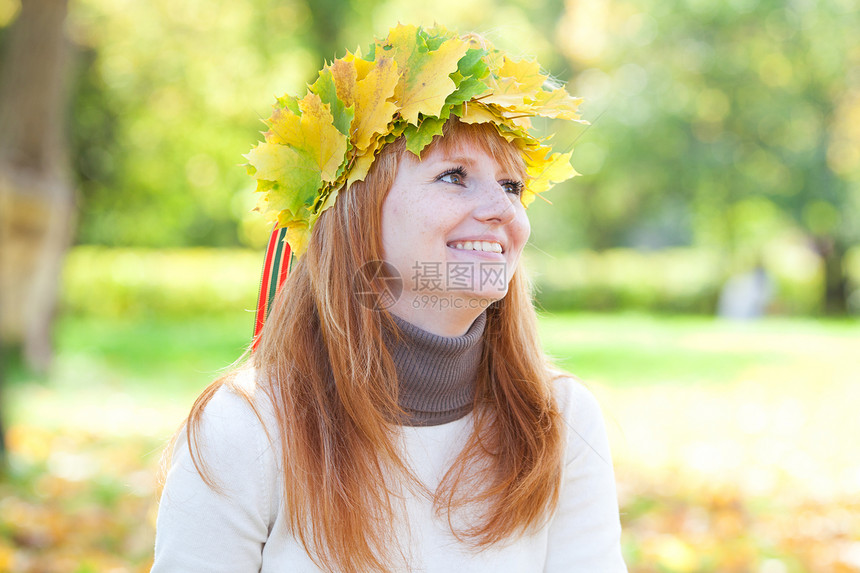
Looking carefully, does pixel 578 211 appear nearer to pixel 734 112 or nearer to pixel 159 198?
pixel 734 112

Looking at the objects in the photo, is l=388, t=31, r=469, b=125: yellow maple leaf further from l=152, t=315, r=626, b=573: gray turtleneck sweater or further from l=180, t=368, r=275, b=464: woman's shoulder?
l=180, t=368, r=275, b=464: woman's shoulder

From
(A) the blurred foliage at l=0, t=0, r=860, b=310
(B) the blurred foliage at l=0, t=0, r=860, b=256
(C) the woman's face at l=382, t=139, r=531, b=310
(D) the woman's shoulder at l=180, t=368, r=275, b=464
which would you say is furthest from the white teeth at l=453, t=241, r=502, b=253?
(B) the blurred foliage at l=0, t=0, r=860, b=256

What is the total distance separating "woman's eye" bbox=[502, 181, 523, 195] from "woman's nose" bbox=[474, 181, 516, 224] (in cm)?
9

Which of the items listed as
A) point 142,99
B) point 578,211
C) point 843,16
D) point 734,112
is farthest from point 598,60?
point 142,99

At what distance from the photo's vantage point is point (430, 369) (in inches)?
68.5

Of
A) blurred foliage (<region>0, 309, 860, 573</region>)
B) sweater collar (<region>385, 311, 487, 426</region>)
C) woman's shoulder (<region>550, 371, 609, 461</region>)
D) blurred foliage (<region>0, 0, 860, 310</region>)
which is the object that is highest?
blurred foliage (<region>0, 0, 860, 310</region>)

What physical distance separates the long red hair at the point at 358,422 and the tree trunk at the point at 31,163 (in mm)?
6648

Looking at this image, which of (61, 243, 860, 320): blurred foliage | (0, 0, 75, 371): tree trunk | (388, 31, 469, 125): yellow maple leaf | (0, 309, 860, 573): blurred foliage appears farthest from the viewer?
(61, 243, 860, 320): blurred foliage

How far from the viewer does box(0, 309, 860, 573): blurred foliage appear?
3.81m

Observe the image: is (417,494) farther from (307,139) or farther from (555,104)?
(555,104)

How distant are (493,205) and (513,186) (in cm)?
17

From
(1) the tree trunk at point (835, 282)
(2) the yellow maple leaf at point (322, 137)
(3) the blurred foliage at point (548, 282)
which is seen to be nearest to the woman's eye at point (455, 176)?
(2) the yellow maple leaf at point (322, 137)

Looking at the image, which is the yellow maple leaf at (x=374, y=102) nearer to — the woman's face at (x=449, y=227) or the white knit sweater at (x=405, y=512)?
the woman's face at (x=449, y=227)

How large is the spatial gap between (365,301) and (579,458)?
2.12 ft
